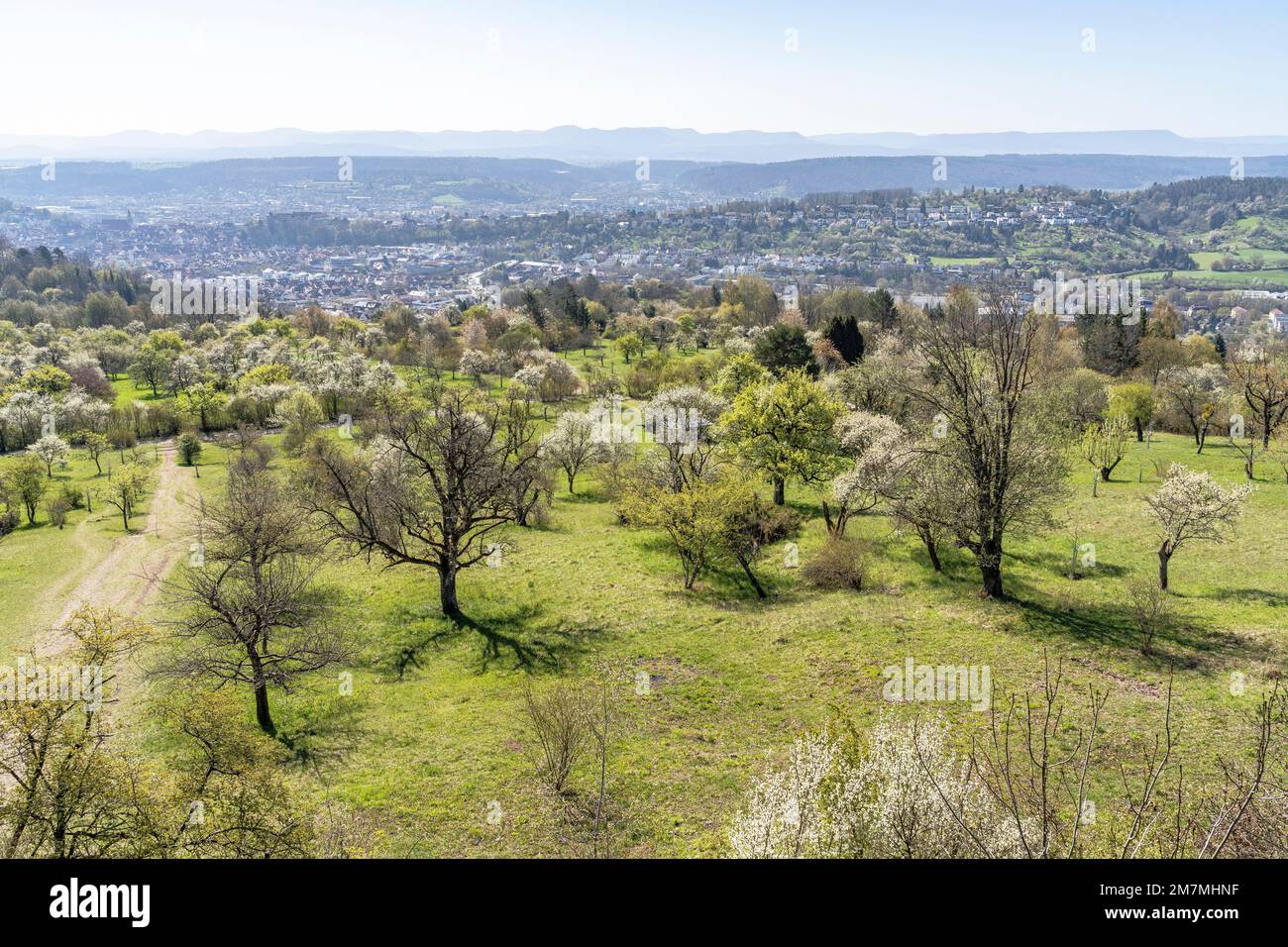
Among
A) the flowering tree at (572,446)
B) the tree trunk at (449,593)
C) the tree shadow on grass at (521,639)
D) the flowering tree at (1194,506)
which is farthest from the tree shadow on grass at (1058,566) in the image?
the flowering tree at (572,446)

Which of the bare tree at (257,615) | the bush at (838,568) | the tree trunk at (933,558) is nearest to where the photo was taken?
the bare tree at (257,615)

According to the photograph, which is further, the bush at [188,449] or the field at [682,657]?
the bush at [188,449]

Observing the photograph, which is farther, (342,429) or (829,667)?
(342,429)

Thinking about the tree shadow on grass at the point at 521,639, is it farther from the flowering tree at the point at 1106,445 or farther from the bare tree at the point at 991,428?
the flowering tree at the point at 1106,445

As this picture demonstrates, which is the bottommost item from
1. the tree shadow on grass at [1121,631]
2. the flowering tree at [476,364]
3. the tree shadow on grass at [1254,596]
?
the tree shadow on grass at [1121,631]

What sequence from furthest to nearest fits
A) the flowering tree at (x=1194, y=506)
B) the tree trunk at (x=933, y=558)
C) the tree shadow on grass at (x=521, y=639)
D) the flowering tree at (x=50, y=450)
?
→ the flowering tree at (x=50, y=450)
the tree trunk at (x=933, y=558)
the tree shadow on grass at (x=521, y=639)
the flowering tree at (x=1194, y=506)

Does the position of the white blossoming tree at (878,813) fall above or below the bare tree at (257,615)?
above
